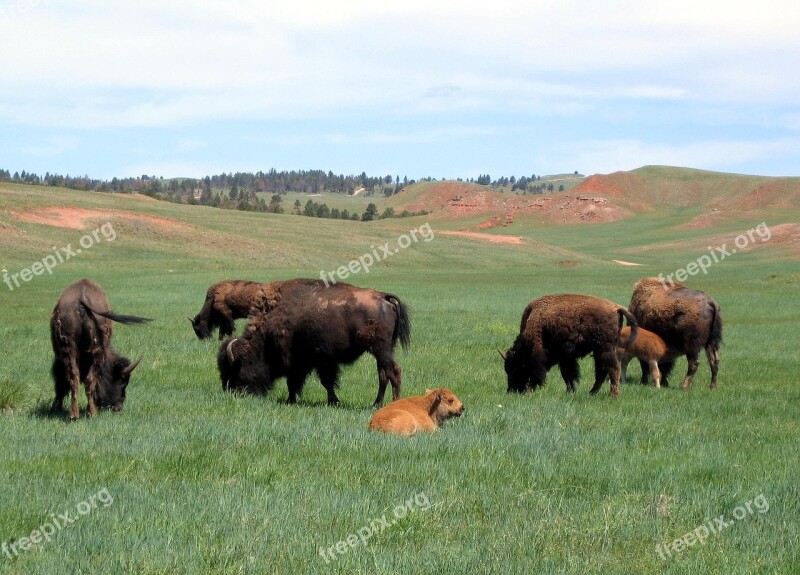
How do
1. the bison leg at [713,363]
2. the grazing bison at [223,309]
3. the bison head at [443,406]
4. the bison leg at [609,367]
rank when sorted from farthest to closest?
the grazing bison at [223,309] < the bison leg at [713,363] < the bison leg at [609,367] < the bison head at [443,406]

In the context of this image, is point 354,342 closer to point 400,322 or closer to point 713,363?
point 400,322

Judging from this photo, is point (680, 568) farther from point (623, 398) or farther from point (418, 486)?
point (623, 398)

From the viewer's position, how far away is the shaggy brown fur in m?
9.25

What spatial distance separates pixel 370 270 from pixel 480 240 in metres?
29.3

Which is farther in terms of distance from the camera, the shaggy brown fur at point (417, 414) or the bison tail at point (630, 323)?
the bison tail at point (630, 323)

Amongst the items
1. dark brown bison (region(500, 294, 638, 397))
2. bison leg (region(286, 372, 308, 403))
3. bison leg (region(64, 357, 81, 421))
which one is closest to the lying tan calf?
dark brown bison (region(500, 294, 638, 397))

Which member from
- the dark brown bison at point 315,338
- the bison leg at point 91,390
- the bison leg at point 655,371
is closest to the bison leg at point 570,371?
the bison leg at point 655,371

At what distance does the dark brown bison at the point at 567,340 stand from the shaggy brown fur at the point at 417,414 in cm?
337

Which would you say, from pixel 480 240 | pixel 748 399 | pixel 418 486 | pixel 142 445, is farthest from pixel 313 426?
pixel 480 240

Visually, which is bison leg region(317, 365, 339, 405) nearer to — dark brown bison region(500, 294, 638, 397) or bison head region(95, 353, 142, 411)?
bison head region(95, 353, 142, 411)

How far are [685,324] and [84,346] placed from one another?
9.93 m

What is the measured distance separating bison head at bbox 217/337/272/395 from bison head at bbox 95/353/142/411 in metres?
1.86

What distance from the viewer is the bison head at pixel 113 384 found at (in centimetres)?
1041

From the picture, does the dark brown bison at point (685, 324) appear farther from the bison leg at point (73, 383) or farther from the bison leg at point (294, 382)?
the bison leg at point (73, 383)
